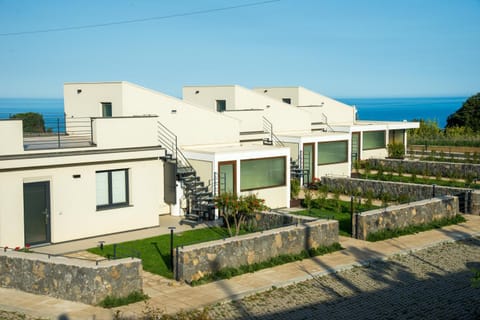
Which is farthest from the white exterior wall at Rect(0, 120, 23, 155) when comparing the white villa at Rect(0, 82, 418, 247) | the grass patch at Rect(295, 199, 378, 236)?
the grass patch at Rect(295, 199, 378, 236)

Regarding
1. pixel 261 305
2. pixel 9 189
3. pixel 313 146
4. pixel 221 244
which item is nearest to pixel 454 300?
pixel 261 305

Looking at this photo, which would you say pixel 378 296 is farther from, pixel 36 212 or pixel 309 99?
pixel 309 99

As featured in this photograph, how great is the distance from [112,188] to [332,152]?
45.2 ft

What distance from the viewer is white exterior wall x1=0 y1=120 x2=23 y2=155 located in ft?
56.3

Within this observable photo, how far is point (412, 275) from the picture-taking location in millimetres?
15461

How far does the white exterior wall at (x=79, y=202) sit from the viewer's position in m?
17.1

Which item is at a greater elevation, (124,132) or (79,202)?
(124,132)

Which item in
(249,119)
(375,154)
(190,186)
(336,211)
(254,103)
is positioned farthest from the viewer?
(375,154)

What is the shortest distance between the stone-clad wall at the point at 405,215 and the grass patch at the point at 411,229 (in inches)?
4.2

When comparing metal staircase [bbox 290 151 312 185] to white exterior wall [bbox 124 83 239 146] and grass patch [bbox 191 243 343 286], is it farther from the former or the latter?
grass patch [bbox 191 243 343 286]

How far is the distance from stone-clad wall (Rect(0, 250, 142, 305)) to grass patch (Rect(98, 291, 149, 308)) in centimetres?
7

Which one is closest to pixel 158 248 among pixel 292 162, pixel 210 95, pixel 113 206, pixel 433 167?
pixel 113 206

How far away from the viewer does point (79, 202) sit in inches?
728

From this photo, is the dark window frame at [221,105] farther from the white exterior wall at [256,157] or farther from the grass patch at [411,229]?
the grass patch at [411,229]
